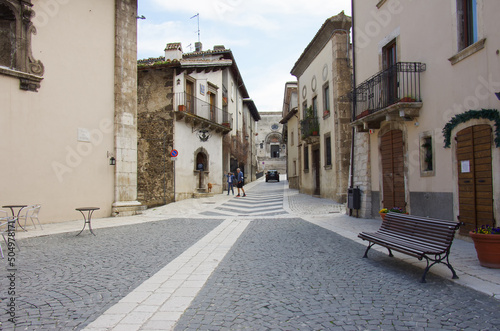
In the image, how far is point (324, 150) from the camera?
18422 millimetres

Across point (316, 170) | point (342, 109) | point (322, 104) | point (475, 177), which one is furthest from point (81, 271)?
point (316, 170)

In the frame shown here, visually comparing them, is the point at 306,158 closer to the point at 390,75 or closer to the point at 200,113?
the point at 200,113

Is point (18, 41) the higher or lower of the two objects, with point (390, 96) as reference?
higher

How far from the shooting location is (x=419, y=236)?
496 cm

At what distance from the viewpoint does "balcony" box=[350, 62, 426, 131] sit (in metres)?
8.53

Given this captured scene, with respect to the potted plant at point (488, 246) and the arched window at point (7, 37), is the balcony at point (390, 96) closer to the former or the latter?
the potted plant at point (488, 246)

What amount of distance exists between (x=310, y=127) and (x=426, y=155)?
446 inches

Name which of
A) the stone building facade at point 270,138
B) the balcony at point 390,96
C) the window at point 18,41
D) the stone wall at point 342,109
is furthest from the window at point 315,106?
the stone building facade at point 270,138

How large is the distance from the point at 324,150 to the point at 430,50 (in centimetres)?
1039

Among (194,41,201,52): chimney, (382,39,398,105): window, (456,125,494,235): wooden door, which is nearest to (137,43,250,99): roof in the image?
(194,41,201,52): chimney

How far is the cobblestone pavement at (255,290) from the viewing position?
3.20m

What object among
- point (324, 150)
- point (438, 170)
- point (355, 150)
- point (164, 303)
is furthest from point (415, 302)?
point (324, 150)

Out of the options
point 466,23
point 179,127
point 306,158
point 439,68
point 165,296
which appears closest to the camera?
point 165,296

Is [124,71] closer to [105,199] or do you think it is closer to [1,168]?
[105,199]
